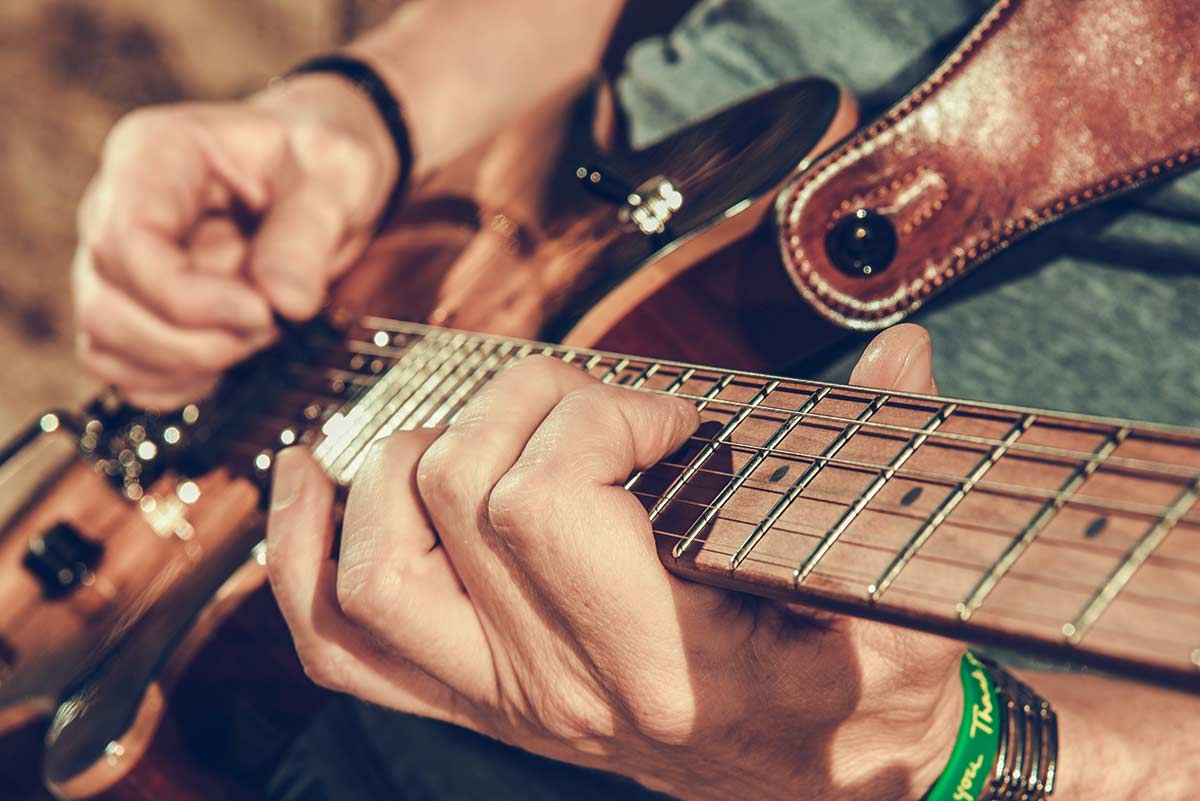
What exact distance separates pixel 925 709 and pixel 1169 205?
1.52 feet

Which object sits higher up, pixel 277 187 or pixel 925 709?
pixel 277 187

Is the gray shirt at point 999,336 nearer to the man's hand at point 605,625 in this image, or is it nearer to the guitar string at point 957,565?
the man's hand at point 605,625

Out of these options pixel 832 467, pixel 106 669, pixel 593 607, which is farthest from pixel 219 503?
pixel 832 467

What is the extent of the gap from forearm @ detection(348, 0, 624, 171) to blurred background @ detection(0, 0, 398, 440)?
690 millimetres

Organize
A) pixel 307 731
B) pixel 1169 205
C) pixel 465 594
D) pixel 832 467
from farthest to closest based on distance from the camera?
pixel 307 731, pixel 1169 205, pixel 465 594, pixel 832 467

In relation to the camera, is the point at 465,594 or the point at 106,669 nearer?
the point at 465,594

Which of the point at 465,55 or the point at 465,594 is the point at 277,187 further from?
the point at 465,594

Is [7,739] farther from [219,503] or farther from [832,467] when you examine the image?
[832,467]

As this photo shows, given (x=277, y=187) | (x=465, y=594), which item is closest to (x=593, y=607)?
(x=465, y=594)

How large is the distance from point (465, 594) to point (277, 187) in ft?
2.36

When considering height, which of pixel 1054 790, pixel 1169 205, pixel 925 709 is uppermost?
pixel 1169 205

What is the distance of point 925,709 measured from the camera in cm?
52

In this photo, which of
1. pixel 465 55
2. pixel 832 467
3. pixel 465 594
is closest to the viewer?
pixel 832 467

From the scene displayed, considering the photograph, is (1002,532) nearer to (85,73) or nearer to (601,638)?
(601,638)
